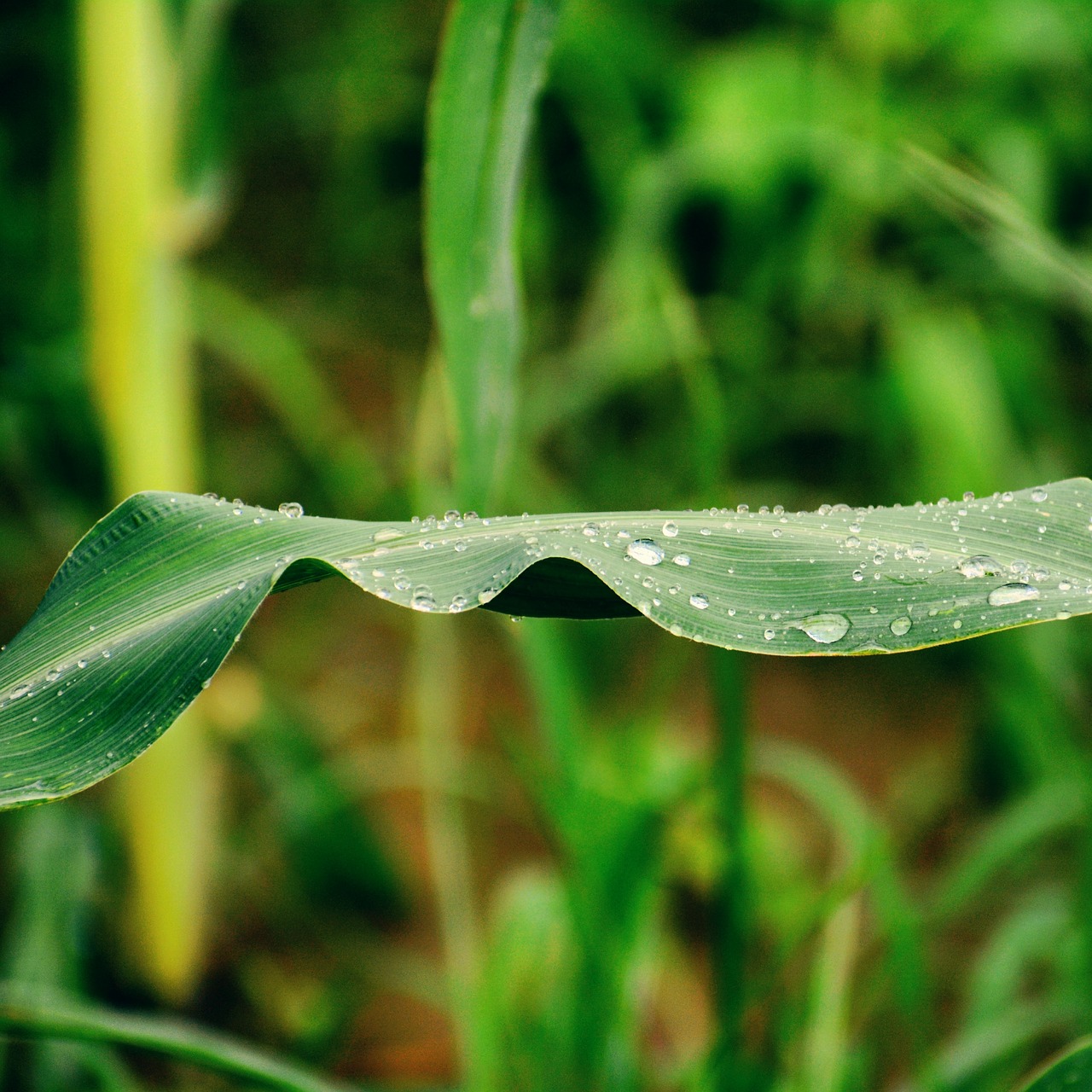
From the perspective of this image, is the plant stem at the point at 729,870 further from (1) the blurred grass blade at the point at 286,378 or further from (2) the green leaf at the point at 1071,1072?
(1) the blurred grass blade at the point at 286,378

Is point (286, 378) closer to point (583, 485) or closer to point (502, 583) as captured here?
point (583, 485)

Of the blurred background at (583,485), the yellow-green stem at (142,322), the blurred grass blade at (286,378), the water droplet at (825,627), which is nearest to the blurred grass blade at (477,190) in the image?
the blurred background at (583,485)

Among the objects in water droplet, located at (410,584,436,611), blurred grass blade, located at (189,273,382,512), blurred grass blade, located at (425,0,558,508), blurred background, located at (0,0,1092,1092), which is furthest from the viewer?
blurred grass blade, located at (189,273,382,512)

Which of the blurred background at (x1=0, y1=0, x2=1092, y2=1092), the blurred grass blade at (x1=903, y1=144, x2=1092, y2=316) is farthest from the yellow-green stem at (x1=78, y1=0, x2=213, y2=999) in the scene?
the blurred grass blade at (x1=903, y1=144, x2=1092, y2=316)

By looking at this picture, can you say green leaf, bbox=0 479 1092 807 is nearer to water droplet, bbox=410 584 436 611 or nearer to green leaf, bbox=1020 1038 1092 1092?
water droplet, bbox=410 584 436 611

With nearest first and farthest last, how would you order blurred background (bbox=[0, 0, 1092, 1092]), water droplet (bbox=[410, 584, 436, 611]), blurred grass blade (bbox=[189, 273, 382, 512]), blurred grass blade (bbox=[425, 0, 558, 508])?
water droplet (bbox=[410, 584, 436, 611]) → blurred grass blade (bbox=[425, 0, 558, 508]) → blurred background (bbox=[0, 0, 1092, 1092]) → blurred grass blade (bbox=[189, 273, 382, 512])

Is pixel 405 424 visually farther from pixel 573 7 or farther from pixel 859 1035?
pixel 859 1035

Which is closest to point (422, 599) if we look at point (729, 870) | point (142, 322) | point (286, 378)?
point (729, 870)
